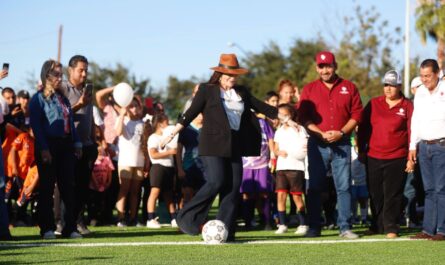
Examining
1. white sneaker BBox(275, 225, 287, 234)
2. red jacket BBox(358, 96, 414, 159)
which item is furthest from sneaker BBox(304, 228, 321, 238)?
red jacket BBox(358, 96, 414, 159)

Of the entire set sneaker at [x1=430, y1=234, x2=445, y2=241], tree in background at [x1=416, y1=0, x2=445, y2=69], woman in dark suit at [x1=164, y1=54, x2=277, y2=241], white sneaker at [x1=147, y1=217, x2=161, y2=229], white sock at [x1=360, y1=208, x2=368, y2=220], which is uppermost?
tree in background at [x1=416, y1=0, x2=445, y2=69]

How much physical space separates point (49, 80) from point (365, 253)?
4642 mm

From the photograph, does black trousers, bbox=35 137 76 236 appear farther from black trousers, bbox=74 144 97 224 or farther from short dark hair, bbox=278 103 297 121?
short dark hair, bbox=278 103 297 121

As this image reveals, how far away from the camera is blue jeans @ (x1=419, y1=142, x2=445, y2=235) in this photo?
478 inches

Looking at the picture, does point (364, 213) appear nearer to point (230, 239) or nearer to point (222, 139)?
point (230, 239)

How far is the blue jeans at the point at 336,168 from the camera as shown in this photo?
508 inches

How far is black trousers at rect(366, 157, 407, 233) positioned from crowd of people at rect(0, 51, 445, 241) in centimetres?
1

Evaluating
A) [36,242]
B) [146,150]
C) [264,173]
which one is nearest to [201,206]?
[36,242]

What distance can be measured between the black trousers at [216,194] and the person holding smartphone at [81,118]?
1983 millimetres

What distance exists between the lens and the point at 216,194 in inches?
461

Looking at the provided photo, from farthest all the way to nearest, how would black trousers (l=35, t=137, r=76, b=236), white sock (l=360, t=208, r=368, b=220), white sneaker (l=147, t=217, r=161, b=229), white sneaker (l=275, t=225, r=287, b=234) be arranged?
white sock (l=360, t=208, r=368, b=220) < white sneaker (l=147, t=217, r=161, b=229) < white sneaker (l=275, t=225, r=287, b=234) < black trousers (l=35, t=137, r=76, b=236)

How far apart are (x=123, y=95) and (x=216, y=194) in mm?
4644

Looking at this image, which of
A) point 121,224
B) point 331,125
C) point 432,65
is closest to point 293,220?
point 121,224

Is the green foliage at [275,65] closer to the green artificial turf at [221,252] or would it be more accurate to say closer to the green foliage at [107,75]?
the green foliage at [107,75]
